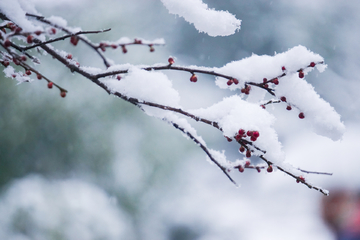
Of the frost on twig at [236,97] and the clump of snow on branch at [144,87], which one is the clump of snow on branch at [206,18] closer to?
the frost on twig at [236,97]

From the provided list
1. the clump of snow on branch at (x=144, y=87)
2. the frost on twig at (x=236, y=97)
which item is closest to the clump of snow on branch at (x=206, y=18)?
the frost on twig at (x=236, y=97)

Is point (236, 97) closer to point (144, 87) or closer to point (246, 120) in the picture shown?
point (246, 120)

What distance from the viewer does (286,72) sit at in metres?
1.17

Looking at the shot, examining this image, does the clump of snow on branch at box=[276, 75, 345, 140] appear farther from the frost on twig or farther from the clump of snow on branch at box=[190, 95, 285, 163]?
the clump of snow on branch at box=[190, 95, 285, 163]

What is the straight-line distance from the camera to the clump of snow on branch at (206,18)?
1.10 metres

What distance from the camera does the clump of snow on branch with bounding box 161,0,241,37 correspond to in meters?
1.10

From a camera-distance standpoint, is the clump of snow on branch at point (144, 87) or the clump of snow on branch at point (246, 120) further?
the clump of snow on branch at point (144, 87)

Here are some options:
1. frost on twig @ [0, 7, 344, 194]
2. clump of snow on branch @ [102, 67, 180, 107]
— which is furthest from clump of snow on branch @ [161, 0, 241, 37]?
clump of snow on branch @ [102, 67, 180, 107]

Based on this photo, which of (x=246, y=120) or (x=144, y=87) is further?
(x=144, y=87)

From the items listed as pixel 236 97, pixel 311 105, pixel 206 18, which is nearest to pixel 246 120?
pixel 236 97

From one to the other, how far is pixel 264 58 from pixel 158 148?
24.9 ft

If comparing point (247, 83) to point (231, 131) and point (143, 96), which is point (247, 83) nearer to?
point (231, 131)

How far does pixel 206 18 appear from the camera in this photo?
1.10m

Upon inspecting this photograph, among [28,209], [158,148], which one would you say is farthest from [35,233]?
[158,148]
